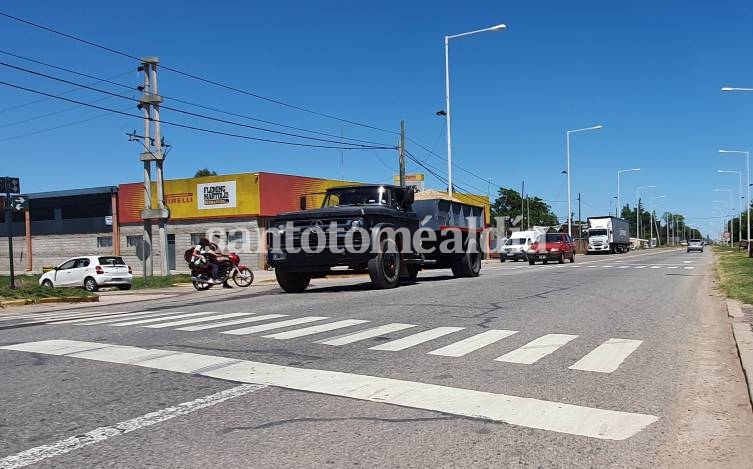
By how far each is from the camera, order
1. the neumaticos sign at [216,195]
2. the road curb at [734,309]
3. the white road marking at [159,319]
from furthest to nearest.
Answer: the neumaticos sign at [216,195] < the road curb at [734,309] < the white road marking at [159,319]

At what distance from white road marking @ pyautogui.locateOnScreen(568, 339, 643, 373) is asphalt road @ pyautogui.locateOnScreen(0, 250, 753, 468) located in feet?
0.10

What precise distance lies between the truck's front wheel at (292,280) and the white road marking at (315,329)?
266 inches

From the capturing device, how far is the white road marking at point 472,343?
7.03 m

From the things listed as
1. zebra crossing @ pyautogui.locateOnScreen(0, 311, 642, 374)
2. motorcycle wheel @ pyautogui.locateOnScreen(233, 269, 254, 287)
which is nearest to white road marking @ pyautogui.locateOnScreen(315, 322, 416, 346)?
zebra crossing @ pyautogui.locateOnScreen(0, 311, 642, 374)

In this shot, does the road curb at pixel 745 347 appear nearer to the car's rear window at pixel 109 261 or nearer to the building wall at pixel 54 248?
the car's rear window at pixel 109 261

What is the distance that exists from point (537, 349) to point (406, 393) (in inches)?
100

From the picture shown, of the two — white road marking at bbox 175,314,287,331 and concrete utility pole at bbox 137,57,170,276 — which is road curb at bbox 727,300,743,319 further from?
concrete utility pole at bbox 137,57,170,276

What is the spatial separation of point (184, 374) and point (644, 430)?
3.94 meters

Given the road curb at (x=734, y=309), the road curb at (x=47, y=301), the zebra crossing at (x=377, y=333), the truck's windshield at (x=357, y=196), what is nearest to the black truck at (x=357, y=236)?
the truck's windshield at (x=357, y=196)

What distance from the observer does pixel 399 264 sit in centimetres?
1596

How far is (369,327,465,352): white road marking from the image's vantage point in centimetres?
733

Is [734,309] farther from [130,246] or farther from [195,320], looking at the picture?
[130,246]

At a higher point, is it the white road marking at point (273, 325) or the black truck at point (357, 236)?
the black truck at point (357, 236)

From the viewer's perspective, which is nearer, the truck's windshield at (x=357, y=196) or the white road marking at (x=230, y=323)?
the white road marking at (x=230, y=323)
